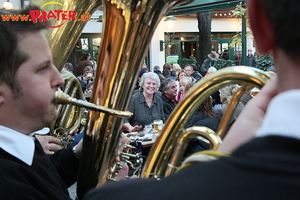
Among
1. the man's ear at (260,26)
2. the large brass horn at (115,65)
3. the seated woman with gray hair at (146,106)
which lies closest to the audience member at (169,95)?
the seated woman with gray hair at (146,106)

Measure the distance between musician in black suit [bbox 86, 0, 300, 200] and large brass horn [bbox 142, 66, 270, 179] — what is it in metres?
0.32

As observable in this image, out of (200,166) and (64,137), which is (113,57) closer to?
(200,166)

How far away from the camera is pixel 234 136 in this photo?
0.61 meters

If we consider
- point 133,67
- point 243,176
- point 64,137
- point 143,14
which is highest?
point 143,14

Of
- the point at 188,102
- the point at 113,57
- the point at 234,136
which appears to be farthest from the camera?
the point at 113,57

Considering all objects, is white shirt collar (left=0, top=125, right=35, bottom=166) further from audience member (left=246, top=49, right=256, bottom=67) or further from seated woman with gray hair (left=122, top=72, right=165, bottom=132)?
audience member (left=246, top=49, right=256, bottom=67)

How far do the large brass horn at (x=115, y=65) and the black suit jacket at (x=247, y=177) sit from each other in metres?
0.65

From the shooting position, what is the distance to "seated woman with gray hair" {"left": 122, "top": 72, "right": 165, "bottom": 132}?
412 centimetres

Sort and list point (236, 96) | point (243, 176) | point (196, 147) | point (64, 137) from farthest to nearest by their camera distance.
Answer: point (196, 147)
point (64, 137)
point (236, 96)
point (243, 176)

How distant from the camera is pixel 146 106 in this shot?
4203mm

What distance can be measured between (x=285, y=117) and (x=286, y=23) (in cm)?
12

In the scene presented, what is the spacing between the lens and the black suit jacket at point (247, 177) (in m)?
0.40

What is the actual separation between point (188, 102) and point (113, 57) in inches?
13.6

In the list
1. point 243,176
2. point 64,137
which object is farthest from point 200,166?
point 64,137
